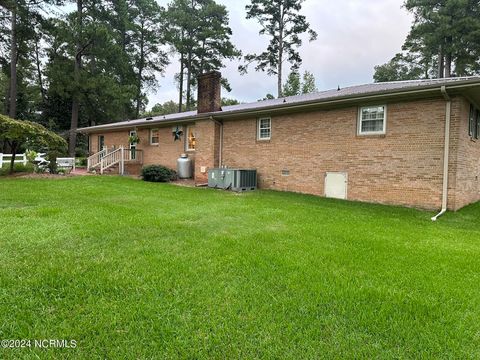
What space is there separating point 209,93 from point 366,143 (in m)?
8.17

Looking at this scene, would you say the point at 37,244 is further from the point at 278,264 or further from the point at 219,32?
the point at 219,32

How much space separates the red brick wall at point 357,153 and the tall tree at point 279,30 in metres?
17.5

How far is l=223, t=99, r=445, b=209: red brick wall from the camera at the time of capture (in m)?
8.56

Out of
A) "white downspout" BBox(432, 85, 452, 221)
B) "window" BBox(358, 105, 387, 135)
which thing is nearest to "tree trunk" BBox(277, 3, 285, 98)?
"window" BBox(358, 105, 387, 135)

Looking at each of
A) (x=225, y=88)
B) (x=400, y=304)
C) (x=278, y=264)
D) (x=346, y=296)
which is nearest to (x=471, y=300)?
(x=400, y=304)

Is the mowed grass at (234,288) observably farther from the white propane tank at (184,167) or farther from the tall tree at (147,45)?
the tall tree at (147,45)

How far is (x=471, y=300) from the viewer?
305 centimetres

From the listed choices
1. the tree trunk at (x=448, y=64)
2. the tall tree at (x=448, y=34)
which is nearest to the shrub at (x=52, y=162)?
the tall tree at (x=448, y=34)

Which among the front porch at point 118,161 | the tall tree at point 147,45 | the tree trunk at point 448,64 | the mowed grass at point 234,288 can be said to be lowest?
the mowed grass at point 234,288

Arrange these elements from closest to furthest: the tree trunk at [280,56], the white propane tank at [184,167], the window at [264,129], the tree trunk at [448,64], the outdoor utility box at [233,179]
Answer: the outdoor utility box at [233,179]
the window at [264,129]
the white propane tank at [184,167]
the tree trunk at [448,64]
the tree trunk at [280,56]

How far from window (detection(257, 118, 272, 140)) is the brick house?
0.13 feet

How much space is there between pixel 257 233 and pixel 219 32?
2997 cm

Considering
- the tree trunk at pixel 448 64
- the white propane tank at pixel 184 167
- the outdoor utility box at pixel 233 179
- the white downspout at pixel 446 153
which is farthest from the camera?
the tree trunk at pixel 448 64

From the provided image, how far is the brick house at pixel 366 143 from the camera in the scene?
328 inches
